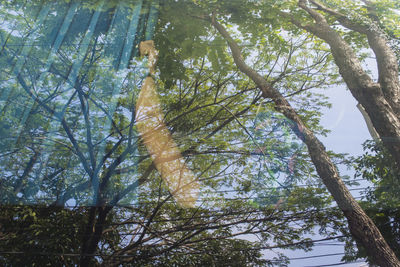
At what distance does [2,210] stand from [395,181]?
4.21 meters

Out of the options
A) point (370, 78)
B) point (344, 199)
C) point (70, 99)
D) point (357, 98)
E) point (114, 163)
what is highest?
point (70, 99)

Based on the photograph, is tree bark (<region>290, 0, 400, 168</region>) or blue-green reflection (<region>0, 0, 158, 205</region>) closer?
tree bark (<region>290, 0, 400, 168</region>)

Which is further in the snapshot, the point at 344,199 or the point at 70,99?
the point at 70,99

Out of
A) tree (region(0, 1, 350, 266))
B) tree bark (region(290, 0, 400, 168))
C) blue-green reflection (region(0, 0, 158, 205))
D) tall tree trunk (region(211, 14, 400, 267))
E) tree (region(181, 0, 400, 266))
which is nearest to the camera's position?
tall tree trunk (region(211, 14, 400, 267))

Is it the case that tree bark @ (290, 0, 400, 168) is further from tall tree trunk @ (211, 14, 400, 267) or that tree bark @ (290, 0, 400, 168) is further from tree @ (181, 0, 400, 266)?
tall tree trunk @ (211, 14, 400, 267)

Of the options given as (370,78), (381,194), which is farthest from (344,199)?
(370,78)

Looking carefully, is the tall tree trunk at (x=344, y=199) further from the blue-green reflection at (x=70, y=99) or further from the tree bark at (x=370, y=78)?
the blue-green reflection at (x=70, y=99)

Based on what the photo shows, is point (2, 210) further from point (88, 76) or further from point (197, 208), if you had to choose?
point (197, 208)

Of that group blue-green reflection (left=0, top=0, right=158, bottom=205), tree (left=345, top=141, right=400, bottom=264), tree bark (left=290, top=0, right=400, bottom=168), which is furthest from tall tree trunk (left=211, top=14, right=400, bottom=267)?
blue-green reflection (left=0, top=0, right=158, bottom=205)

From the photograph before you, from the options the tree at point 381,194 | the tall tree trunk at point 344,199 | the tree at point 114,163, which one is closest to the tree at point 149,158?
the tree at point 114,163

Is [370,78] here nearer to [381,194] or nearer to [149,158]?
[381,194]

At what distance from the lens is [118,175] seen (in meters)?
3.60

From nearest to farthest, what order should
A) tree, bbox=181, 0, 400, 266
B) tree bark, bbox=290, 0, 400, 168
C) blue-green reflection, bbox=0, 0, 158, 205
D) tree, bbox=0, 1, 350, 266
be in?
tree, bbox=181, 0, 400, 266 → tree bark, bbox=290, 0, 400, 168 → tree, bbox=0, 1, 350, 266 → blue-green reflection, bbox=0, 0, 158, 205

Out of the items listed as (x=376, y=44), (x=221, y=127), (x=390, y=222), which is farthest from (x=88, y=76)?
(x=390, y=222)
